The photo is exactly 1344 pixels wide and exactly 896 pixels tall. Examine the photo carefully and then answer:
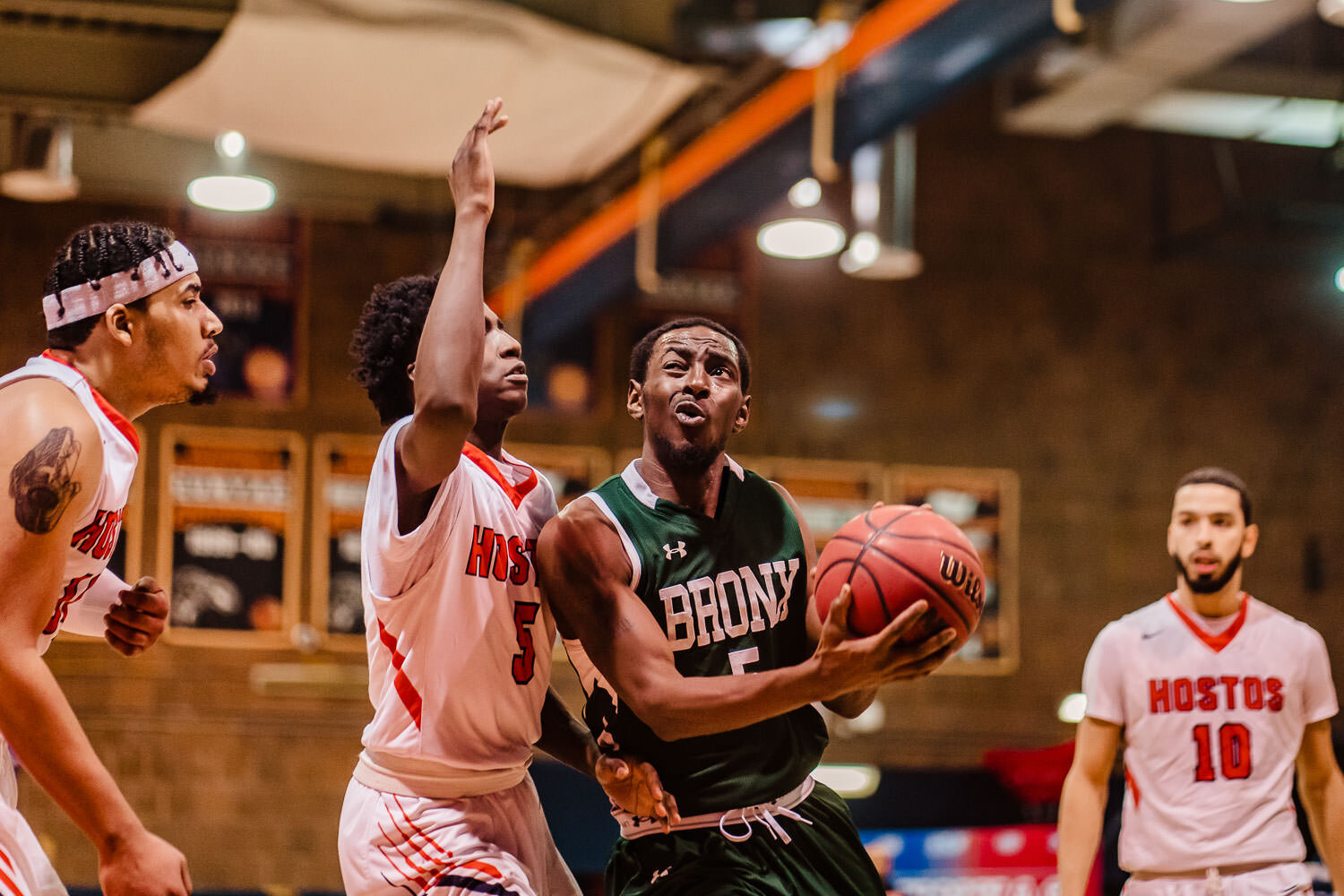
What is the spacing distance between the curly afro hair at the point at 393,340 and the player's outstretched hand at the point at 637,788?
1.11 meters

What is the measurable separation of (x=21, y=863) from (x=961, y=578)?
215 cm

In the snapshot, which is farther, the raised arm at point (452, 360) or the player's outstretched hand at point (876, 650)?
the raised arm at point (452, 360)

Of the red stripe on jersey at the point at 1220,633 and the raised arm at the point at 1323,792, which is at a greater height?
the red stripe on jersey at the point at 1220,633

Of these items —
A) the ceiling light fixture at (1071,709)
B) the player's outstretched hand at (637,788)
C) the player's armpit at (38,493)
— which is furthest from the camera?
the ceiling light fixture at (1071,709)

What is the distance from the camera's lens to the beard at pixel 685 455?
3.96m

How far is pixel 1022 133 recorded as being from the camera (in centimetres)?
1514

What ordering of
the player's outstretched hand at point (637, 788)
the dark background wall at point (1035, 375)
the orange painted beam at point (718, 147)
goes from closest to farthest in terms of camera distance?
the player's outstretched hand at point (637, 788)
the orange painted beam at point (718, 147)
the dark background wall at point (1035, 375)

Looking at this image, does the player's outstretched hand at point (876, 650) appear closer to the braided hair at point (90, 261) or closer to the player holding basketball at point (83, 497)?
the player holding basketball at point (83, 497)

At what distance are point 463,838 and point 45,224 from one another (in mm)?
10488

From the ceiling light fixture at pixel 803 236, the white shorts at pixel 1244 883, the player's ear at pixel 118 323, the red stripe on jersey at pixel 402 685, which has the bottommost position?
the white shorts at pixel 1244 883

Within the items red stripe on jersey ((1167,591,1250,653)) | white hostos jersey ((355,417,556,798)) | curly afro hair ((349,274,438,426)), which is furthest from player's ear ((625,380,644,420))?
red stripe on jersey ((1167,591,1250,653))

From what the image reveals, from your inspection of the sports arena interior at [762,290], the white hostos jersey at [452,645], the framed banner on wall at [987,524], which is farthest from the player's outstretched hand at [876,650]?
the framed banner on wall at [987,524]

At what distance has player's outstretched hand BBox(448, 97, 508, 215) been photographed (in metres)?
3.59

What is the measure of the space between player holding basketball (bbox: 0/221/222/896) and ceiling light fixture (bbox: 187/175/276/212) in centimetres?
611
